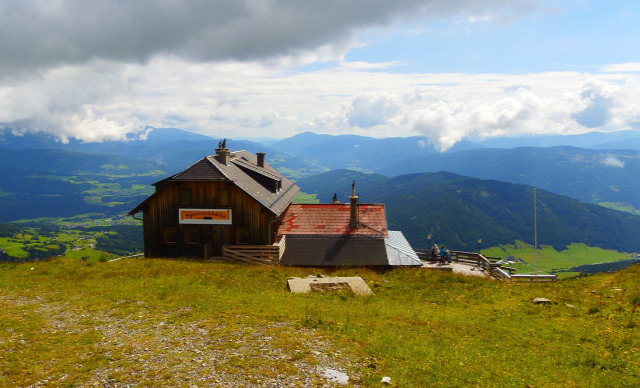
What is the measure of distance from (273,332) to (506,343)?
27.0ft

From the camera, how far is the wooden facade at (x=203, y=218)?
114 ft

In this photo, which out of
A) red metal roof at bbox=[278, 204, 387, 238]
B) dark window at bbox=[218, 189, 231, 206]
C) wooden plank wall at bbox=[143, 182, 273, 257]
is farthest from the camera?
red metal roof at bbox=[278, 204, 387, 238]

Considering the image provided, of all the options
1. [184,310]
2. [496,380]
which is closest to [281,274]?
[184,310]

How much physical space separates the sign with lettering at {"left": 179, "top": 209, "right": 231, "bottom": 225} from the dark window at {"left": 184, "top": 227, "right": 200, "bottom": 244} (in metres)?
0.80

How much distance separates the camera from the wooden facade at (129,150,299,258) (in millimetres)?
34750

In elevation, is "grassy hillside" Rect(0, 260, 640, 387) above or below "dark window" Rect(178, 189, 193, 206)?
below

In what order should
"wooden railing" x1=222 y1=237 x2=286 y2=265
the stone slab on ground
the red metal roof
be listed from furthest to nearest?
the red metal roof, "wooden railing" x1=222 y1=237 x2=286 y2=265, the stone slab on ground

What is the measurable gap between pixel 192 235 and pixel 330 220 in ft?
43.1

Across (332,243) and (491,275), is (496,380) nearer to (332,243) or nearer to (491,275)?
(332,243)

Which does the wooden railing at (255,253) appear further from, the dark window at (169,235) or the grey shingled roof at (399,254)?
the grey shingled roof at (399,254)

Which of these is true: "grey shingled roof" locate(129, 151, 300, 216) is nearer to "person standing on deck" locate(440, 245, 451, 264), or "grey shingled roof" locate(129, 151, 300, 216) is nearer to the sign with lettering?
the sign with lettering

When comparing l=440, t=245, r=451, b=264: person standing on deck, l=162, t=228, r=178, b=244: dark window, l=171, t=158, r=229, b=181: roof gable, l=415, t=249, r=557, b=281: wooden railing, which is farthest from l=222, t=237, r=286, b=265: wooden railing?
l=415, t=249, r=557, b=281: wooden railing

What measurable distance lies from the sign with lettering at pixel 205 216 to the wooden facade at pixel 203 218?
0.30 feet

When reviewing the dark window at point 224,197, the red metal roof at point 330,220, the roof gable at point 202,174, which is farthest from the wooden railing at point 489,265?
the roof gable at point 202,174
